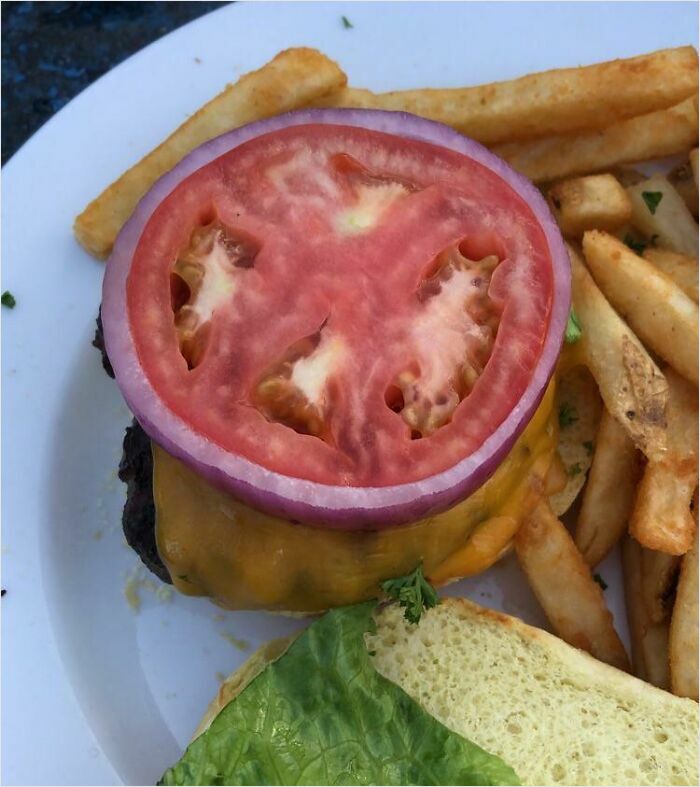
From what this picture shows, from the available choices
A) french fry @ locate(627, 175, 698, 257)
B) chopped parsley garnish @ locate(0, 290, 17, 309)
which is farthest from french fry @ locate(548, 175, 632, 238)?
chopped parsley garnish @ locate(0, 290, 17, 309)

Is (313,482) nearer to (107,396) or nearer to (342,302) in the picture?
(342,302)

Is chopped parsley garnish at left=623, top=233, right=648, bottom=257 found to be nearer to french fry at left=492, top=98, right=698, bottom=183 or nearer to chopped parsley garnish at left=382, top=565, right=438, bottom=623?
french fry at left=492, top=98, right=698, bottom=183

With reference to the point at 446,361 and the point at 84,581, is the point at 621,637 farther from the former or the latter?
the point at 84,581

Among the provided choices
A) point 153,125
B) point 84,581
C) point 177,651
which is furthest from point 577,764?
point 153,125

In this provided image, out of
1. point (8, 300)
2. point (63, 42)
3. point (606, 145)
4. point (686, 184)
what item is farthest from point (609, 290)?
point (63, 42)

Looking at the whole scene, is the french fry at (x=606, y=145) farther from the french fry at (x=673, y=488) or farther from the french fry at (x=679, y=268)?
the french fry at (x=673, y=488)
